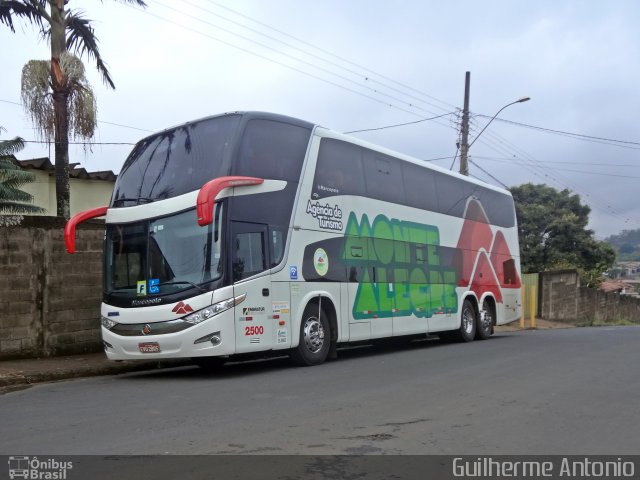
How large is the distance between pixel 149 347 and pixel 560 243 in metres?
37.1

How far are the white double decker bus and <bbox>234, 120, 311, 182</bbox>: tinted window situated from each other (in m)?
0.02

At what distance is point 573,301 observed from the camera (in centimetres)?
3572

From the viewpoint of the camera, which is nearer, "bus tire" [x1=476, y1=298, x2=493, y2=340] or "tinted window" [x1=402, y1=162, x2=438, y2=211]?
"tinted window" [x1=402, y1=162, x2=438, y2=211]

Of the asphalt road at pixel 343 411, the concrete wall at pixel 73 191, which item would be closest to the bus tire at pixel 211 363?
the asphalt road at pixel 343 411

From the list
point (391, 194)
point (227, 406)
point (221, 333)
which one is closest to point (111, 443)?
point (227, 406)

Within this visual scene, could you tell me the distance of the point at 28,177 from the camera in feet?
52.2

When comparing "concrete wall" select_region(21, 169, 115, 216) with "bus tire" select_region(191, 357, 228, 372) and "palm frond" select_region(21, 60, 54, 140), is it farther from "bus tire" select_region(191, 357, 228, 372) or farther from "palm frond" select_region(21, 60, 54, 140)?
"bus tire" select_region(191, 357, 228, 372)

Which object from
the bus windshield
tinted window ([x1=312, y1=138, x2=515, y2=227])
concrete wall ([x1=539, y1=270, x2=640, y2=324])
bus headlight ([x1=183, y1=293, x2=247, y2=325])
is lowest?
concrete wall ([x1=539, y1=270, x2=640, y2=324])

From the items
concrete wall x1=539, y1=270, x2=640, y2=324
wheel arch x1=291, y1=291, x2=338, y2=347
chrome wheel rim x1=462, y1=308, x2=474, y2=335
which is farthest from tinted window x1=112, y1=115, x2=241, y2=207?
concrete wall x1=539, y1=270, x2=640, y2=324

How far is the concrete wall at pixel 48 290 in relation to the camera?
1139cm

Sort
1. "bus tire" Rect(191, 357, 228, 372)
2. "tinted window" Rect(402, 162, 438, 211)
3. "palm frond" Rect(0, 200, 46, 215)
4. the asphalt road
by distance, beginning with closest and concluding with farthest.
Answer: the asphalt road → "bus tire" Rect(191, 357, 228, 372) → "tinted window" Rect(402, 162, 438, 211) → "palm frond" Rect(0, 200, 46, 215)

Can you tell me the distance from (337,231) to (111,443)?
722cm
